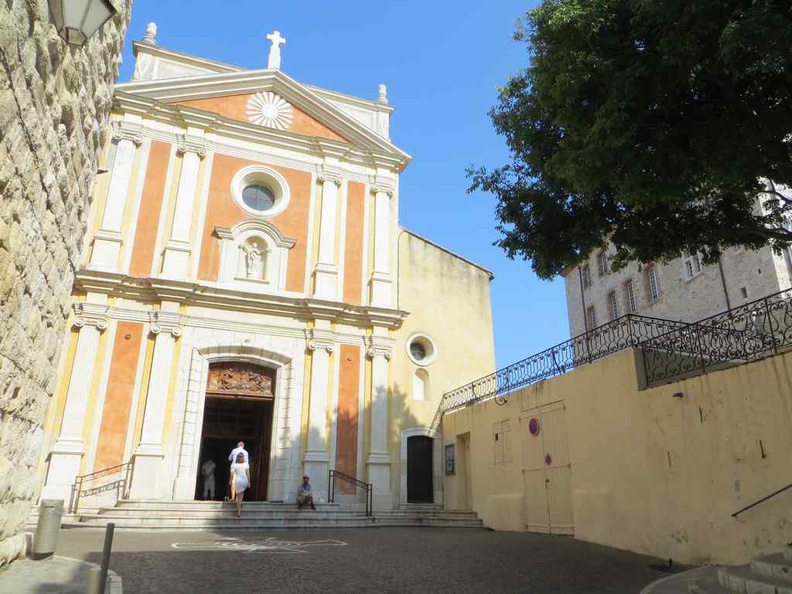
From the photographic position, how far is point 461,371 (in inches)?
768

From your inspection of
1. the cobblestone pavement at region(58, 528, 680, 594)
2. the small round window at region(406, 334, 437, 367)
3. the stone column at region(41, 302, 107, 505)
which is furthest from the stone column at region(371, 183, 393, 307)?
the cobblestone pavement at region(58, 528, 680, 594)

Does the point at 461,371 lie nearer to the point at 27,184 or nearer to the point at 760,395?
the point at 760,395

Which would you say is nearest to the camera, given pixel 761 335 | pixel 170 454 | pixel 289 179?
pixel 761 335

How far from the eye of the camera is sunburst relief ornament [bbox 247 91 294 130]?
65.0ft

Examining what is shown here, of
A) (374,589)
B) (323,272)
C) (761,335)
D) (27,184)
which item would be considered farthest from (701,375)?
(323,272)

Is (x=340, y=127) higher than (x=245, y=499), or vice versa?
(x=340, y=127)

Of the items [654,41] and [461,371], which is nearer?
[654,41]

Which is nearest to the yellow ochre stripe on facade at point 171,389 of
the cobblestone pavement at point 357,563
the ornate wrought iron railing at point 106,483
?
the ornate wrought iron railing at point 106,483

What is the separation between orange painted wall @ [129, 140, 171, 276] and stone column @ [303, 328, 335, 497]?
5.00 metres

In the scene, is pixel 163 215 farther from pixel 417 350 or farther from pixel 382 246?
pixel 417 350

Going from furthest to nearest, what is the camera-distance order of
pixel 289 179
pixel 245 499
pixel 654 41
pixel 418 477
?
pixel 289 179 < pixel 418 477 < pixel 245 499 < pixel 654 41

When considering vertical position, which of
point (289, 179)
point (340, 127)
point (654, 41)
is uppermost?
point (340, 127)

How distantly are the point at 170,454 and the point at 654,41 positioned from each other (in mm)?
13899

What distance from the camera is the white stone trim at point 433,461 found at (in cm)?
1762
